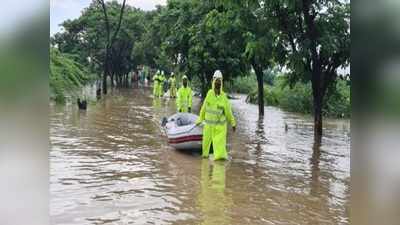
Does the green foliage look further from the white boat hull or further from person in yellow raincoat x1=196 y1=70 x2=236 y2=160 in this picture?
person in yellow raincoat x1=196 y1=70 x2=236 y2=160

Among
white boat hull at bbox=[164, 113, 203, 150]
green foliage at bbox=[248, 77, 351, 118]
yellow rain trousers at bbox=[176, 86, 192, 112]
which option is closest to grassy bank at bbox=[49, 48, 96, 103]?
yellow rain trousers at bbox=[176, 86, 192, 112]

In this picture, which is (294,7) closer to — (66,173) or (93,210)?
(66,173)

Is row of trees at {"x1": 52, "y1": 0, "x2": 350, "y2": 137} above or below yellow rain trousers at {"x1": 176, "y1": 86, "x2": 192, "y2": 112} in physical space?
above

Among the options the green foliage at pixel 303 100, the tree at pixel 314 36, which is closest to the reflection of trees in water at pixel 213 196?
the tree at pixel 314 36

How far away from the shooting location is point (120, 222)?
17.7 ft

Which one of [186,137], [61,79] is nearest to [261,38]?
[186,137]

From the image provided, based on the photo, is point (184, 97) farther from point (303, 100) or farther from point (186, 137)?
point (303, 100)

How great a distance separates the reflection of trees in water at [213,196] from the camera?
5.71 meters

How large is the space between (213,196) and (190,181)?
1048 millimetres

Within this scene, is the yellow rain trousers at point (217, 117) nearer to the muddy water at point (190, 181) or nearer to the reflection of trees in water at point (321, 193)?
the muddy water at point (190, 181)

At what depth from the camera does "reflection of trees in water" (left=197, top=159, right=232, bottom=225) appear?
18.7 ft

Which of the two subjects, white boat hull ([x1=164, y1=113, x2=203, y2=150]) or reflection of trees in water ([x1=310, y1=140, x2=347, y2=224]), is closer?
reflection of trees in water ([x1=310, y1=140, x2=347, y2=224])

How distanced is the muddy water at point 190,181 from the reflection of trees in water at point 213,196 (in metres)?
0.01

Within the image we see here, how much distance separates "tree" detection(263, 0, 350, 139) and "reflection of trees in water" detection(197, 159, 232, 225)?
547 cm
